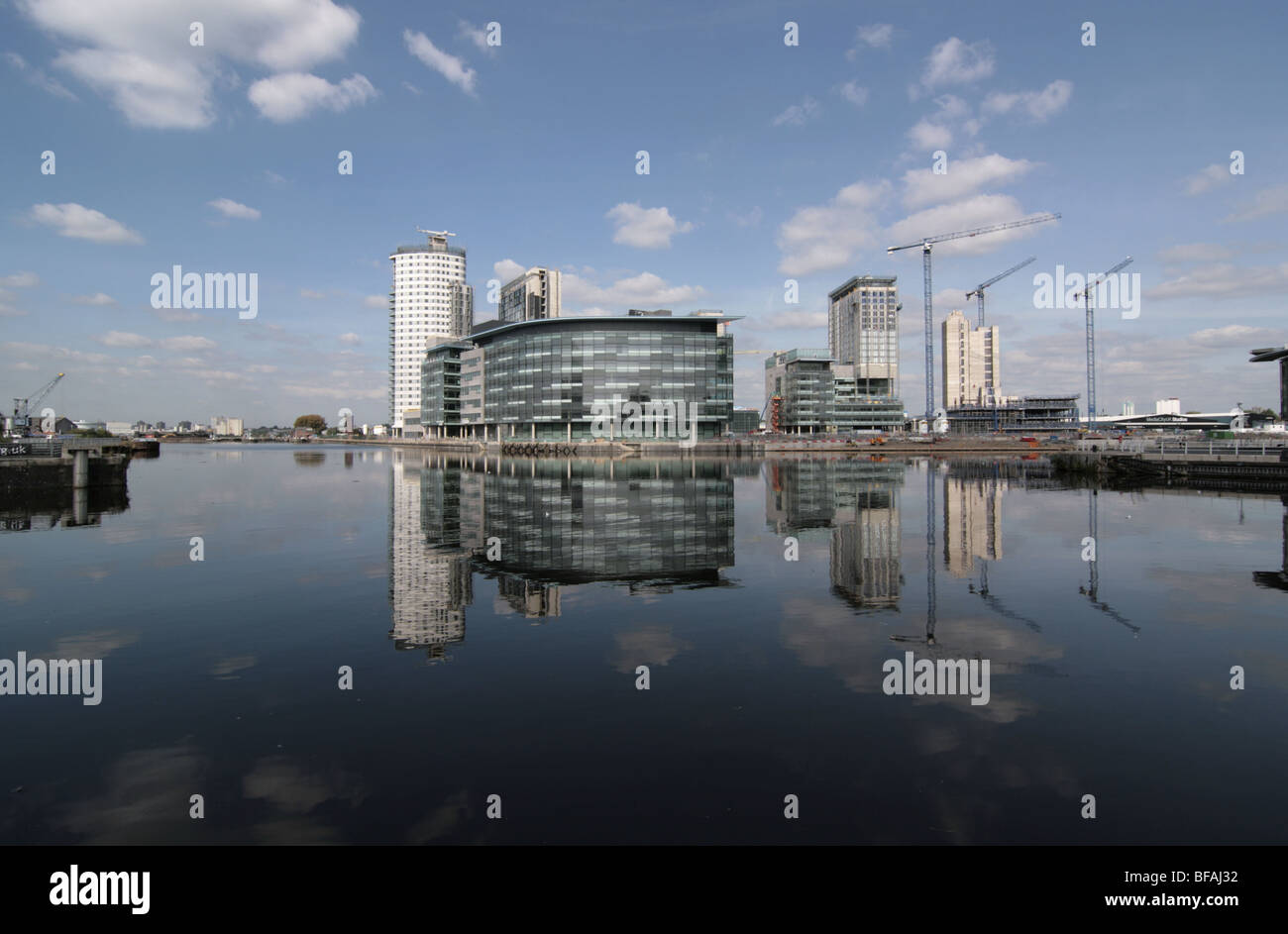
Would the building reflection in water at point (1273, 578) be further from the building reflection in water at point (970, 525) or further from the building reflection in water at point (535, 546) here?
the building reflection in water at point (535, 546)

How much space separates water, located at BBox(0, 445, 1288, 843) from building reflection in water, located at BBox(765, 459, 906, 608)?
32cm

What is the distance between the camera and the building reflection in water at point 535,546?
20.2 m

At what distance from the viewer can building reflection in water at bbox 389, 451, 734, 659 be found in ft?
66.1

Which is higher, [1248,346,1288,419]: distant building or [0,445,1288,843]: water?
[1248,346,1288,419]: distant building

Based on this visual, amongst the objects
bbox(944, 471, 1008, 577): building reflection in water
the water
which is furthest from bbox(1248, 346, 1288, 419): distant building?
the water

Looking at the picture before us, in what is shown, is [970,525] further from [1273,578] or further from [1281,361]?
[1281,361]

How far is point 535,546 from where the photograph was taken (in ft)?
99.1

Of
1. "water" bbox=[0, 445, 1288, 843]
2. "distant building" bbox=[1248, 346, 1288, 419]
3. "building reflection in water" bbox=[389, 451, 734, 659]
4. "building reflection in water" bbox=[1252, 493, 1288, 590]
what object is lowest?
"water" bbox=[0, 445, 1288, 843]

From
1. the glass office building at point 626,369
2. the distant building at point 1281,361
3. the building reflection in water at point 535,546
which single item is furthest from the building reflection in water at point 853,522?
the glass office building at point 626,369

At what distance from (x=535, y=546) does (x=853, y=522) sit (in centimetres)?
1918

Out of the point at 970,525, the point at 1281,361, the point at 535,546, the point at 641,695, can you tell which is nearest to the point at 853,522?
the point at 970,525

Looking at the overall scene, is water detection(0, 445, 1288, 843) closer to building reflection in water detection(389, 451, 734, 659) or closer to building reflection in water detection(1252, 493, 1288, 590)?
building reflection in water detection(1252, 493, 1288, 590)

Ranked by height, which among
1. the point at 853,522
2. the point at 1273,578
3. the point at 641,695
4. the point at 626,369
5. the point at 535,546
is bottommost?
the point at 641,695
